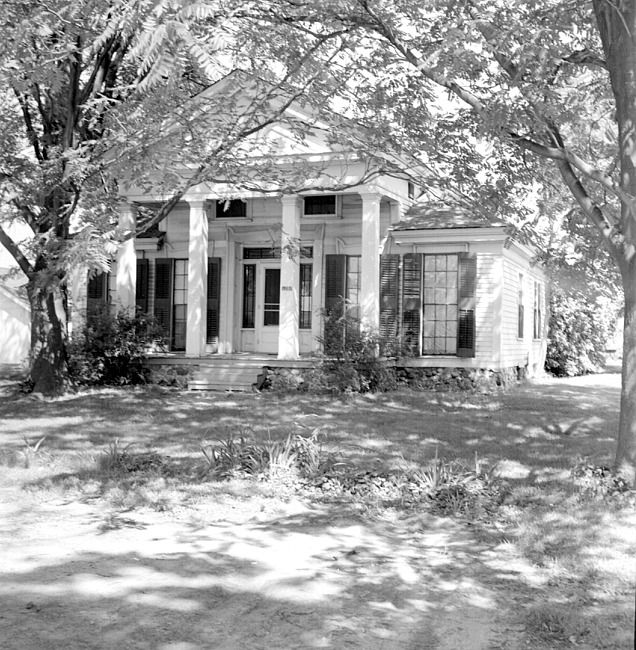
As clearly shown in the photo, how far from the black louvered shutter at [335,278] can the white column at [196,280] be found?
293 cm

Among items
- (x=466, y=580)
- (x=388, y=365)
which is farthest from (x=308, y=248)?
(x=466, y=580)

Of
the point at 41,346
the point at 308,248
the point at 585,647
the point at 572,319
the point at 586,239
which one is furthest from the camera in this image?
the point at 572,319

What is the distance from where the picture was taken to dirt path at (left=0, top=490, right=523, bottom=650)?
408 centimetres

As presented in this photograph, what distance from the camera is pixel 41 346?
14852 millimetres

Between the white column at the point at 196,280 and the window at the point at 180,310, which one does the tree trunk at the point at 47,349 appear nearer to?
the white column at the point at 196,280

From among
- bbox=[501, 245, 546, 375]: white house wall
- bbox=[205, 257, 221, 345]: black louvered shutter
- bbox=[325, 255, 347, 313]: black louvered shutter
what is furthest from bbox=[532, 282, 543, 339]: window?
bbox=[205, 257, 221, 345]: black louvered shutter

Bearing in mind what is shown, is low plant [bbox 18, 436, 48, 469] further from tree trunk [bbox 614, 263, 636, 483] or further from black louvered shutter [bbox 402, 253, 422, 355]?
black louvered shutter [bbox 402, 253, 422, 355]

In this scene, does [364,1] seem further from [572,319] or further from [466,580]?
[572,319]

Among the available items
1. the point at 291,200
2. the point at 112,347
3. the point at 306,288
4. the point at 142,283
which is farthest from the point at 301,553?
the point at 142,283

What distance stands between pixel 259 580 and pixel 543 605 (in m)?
1.77

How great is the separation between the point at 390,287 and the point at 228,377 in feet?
13.8

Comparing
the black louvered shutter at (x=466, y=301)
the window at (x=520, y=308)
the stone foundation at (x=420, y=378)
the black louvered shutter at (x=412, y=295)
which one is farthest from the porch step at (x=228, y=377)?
the window at (x=520, y=308)

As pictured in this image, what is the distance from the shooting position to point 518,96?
866cm

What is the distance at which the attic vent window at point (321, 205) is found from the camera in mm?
17953
